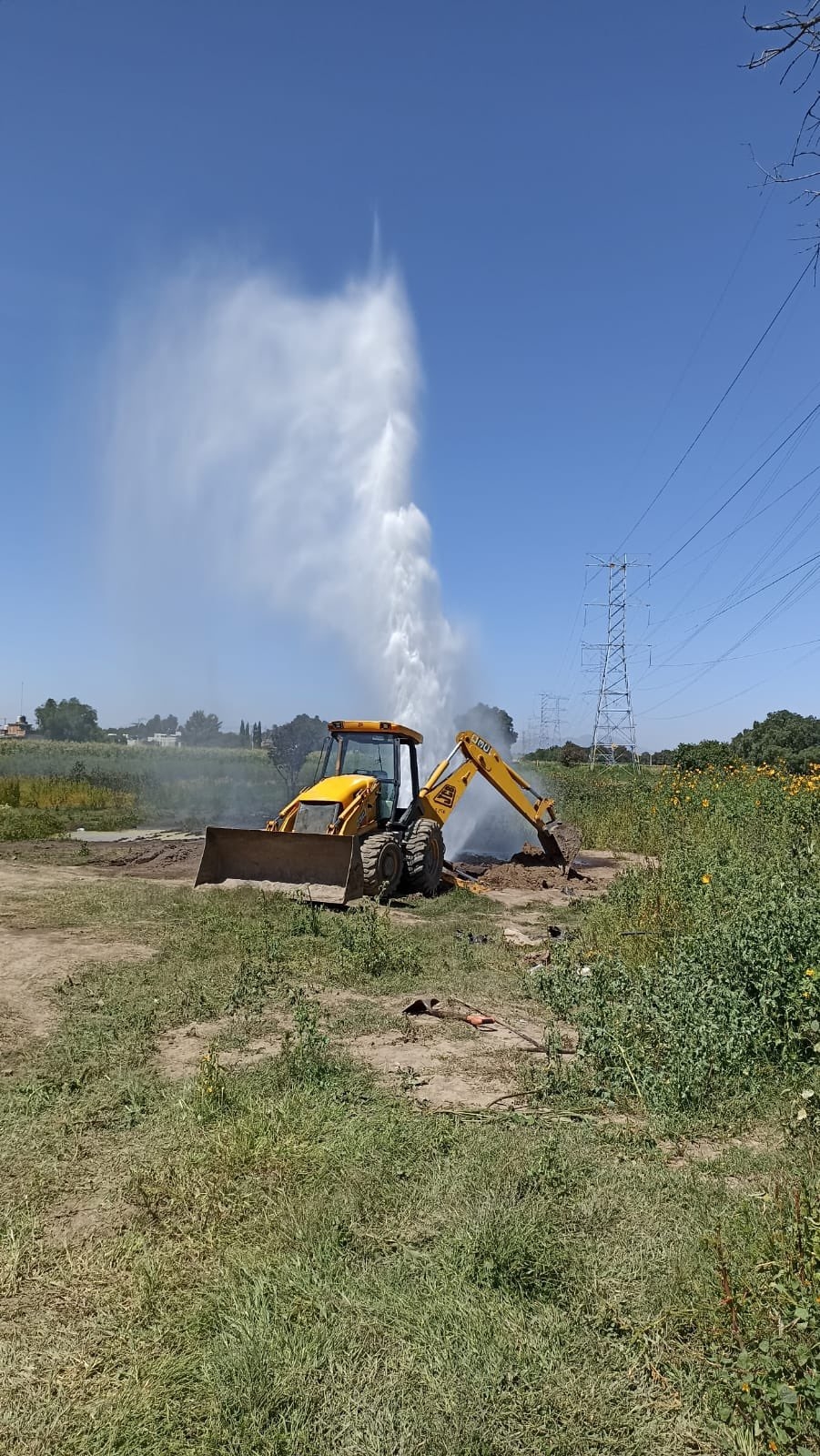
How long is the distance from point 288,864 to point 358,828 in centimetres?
118

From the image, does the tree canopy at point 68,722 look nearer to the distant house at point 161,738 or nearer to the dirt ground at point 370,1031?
the distant house at point 161,738

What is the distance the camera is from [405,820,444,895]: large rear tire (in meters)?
13.7

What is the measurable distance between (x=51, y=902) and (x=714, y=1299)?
35.1 feet

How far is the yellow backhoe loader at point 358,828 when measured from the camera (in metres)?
12.4

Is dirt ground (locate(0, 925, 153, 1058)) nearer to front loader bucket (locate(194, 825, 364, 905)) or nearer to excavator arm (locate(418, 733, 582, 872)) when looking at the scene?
front loader bucket (locate(194, 825, 364, 905))

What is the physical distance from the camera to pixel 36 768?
130 feet

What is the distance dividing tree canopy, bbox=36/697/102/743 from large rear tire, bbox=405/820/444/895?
90792 millimetres

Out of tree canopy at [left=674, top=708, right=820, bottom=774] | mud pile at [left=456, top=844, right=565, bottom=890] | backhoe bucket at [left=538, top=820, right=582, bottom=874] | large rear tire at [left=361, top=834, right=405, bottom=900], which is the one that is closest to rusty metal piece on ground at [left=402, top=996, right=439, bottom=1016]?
large rear tire at [left=361, top=834, right=405, bottom=900]

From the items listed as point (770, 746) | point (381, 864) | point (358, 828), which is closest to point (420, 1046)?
point (381, 864)

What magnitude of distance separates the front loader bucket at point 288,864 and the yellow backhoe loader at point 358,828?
0.04ft

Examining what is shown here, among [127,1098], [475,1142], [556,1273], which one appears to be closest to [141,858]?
[127,1098]

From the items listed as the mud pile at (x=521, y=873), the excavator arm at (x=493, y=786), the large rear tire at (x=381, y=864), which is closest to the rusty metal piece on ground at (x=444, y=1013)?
the large rear tire at (x=381, y=864)

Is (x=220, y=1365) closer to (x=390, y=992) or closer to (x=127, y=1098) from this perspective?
(x=127, y=1098)

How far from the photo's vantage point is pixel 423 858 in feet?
44.9
